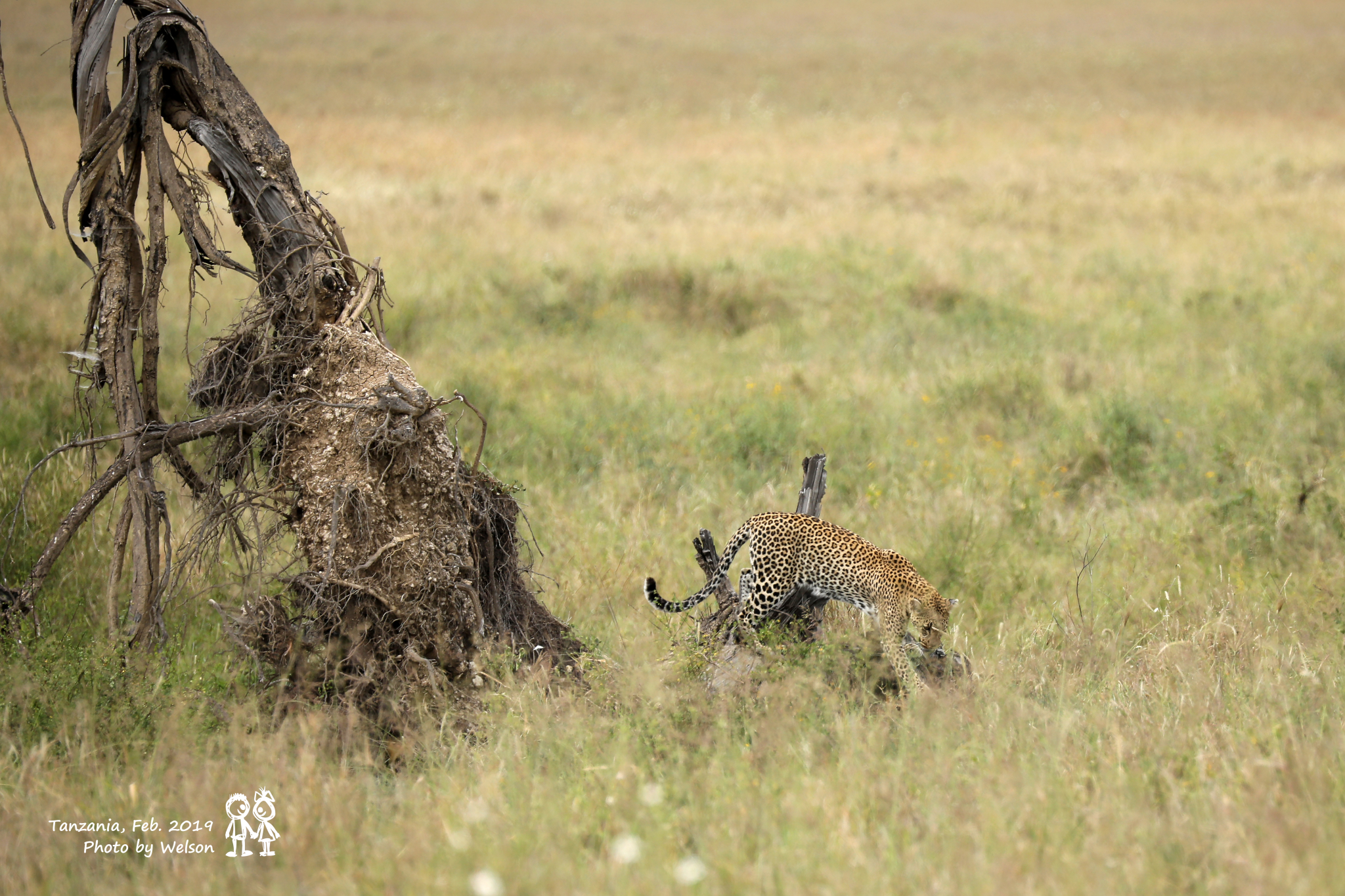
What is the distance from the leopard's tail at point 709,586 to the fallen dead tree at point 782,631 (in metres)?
0.05

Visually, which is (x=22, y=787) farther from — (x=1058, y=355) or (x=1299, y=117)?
(x=1299, y=117)

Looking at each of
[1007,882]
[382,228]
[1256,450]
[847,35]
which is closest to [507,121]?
[382,228]

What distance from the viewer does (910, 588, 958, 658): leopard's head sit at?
13.7 ft

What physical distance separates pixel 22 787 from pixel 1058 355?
8554 millimetres

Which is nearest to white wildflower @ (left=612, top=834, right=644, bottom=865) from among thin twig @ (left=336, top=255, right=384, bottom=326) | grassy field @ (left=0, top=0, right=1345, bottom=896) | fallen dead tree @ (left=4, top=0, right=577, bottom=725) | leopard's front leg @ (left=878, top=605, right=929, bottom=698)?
grassy field @ (left=0, top=0, right=1345, bottom=896)

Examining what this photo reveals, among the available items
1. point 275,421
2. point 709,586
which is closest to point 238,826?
point 275,421

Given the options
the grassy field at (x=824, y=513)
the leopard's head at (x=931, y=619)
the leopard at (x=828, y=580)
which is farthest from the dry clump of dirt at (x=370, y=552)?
the leopard's head at (x=931, y=619)

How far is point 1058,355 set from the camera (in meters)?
9.34

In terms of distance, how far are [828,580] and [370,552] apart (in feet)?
6.39

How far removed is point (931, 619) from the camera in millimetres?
4184

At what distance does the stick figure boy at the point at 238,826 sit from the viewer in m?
2.65

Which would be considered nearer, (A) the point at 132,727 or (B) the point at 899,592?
(A) the point at 132,727

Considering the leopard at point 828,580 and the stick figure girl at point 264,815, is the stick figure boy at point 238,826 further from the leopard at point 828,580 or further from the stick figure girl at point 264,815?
the leopard at point 828,580

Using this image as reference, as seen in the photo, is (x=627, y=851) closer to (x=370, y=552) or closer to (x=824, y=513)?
(x=370, y=552)
